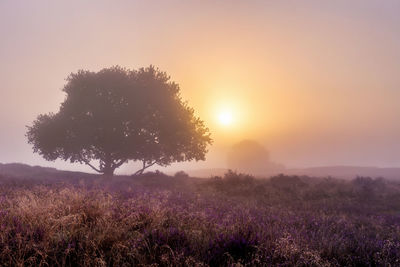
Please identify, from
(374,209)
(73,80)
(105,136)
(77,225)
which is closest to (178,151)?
(105,136)

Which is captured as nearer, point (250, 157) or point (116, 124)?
point (116, 124)

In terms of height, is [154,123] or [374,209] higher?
[154,123]

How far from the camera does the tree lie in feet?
86.2

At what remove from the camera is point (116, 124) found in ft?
86.2

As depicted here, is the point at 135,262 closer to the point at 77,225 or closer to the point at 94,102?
the point at 77,225

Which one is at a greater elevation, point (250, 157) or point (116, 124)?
point (250, 157)

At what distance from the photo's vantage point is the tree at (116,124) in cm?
2627

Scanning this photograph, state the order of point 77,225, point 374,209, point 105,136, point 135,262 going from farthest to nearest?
1. point 105,136
2. point 374,209
3. point 77,225
4. point 135,262

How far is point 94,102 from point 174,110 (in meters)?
7.46

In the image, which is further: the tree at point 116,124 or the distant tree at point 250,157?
the distant tree at point 250,157

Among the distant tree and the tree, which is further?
the distant tree

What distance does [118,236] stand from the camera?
4293mm

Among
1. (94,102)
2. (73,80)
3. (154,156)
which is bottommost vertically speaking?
(154,156)

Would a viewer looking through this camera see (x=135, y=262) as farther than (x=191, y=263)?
Yes
